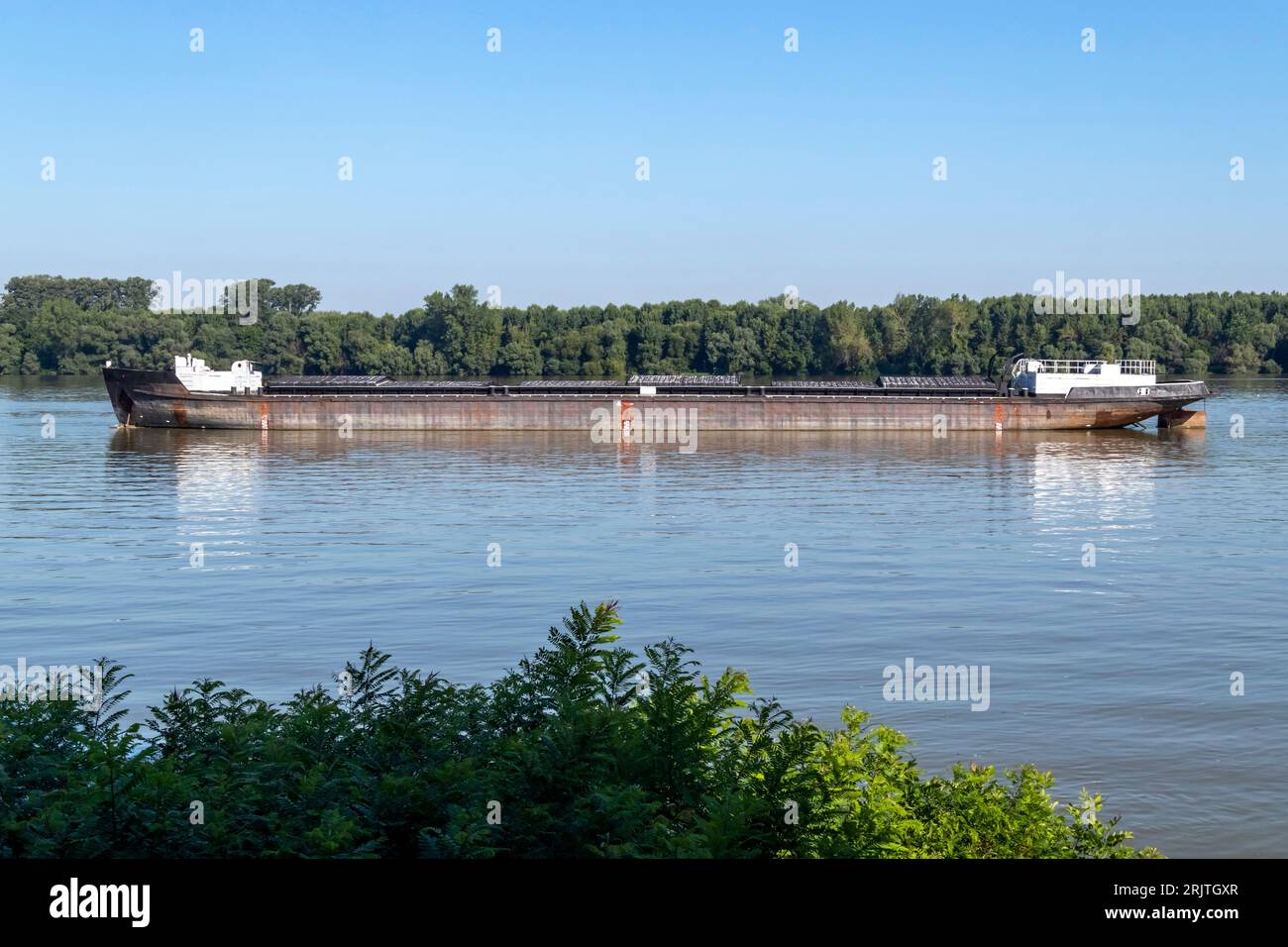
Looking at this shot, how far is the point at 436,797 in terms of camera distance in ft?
40.0

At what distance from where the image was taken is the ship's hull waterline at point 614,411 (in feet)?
343

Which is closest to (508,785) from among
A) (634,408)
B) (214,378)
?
(634,408)

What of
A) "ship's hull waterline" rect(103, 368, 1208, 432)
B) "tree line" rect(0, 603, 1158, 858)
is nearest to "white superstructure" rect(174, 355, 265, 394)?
"ship's hull waterline" rect(103, 368, 1208, 432)

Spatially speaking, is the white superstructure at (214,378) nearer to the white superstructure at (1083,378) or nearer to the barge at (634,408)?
the barge at (634,408)

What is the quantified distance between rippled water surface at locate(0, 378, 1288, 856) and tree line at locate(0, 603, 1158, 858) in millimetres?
5415

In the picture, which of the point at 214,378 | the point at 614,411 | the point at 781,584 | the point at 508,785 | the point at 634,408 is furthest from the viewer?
the point at 214,378

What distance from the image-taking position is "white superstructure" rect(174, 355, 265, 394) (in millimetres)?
107125

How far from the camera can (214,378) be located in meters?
108

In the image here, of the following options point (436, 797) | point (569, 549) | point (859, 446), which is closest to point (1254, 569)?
point (569, 549)

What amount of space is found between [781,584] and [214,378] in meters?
82.2

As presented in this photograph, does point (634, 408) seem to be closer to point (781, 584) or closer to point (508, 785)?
point (781, 584)

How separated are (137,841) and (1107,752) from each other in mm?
15682
